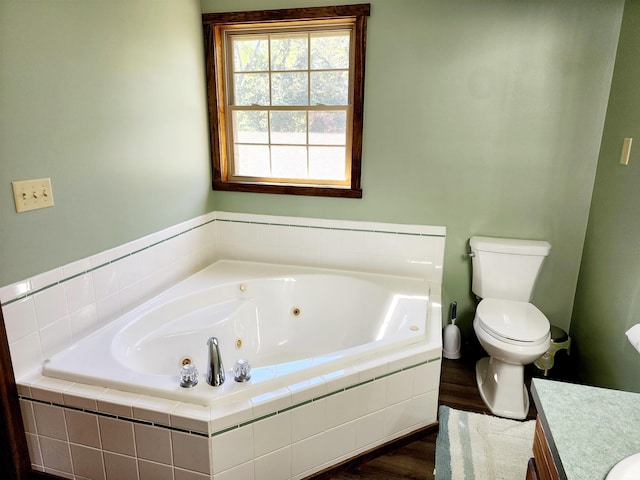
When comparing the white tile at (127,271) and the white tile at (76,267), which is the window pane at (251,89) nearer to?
the white tile at (127,271)

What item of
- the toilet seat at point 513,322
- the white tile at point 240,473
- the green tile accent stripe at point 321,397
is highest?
the toilet seat at point 513,322

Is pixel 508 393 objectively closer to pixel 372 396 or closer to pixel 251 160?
pixel 372 396

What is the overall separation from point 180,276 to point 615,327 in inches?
94.4

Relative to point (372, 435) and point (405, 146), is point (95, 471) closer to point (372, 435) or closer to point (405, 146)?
point (372, 435)

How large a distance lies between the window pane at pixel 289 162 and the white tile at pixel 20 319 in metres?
1.71

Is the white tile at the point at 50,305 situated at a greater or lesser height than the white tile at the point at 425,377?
greater

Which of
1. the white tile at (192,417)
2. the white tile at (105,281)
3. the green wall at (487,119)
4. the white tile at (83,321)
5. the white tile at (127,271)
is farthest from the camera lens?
the green wall at (487,119)

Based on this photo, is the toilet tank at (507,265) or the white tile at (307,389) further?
the toilet tank at (507,265)

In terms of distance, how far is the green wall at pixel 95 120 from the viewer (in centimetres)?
167

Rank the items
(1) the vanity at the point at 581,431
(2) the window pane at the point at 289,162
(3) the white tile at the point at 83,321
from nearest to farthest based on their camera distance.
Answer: (1) the vanity at the point at 581,431, (3) the white tile at the point at 83,321, (2) the window pane at the point at 289,162

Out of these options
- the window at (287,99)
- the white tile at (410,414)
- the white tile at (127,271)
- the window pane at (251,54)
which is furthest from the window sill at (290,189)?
the white tile at (410,414)

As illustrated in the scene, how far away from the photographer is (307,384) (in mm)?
1737

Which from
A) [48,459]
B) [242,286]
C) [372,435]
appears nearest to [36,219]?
[48,459]

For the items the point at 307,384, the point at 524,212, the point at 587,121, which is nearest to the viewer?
the point at 307,384
